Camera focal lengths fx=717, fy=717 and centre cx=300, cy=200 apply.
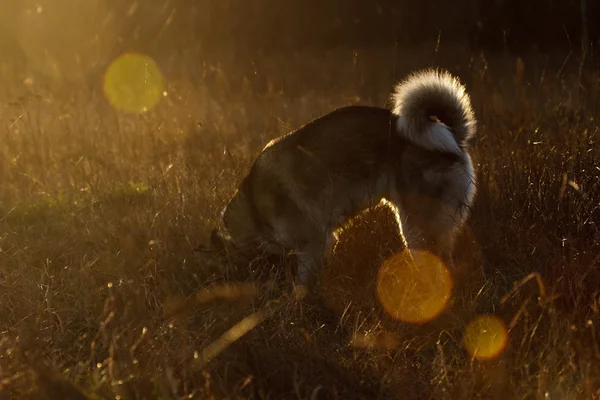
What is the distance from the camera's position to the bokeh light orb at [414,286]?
3.19m

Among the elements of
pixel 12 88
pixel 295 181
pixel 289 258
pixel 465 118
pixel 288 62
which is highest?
pixel 465 118

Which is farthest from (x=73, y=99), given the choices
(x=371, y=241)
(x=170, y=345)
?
(x=170, y=345)

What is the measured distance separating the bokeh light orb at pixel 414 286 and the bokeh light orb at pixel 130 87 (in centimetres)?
414

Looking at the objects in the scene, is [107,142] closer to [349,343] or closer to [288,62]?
[349,343]

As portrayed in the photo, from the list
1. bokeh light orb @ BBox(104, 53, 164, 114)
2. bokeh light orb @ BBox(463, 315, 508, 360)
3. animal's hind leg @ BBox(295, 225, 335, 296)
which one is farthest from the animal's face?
bokeh light orb @ BBox(104, 53, 164, 114)

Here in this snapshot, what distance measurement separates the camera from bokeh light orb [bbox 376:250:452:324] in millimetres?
3188

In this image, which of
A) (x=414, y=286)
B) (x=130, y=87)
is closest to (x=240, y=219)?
(x=414, y=286)

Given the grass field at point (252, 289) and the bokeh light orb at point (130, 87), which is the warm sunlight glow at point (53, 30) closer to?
the bokeh light orb at point (130, 87)

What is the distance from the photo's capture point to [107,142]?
6.35 metres

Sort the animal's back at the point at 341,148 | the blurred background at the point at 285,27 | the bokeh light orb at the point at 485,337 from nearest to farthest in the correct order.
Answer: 1. the bokeh light orb at the point at 485,337
2. the animal's back at the point at 341,148
3. the blurred background at the point at 285,27

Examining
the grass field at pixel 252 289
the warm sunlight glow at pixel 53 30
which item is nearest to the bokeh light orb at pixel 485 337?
the grass field at pixel 252 289

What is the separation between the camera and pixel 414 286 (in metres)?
3.36

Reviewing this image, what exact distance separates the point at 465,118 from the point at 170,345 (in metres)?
2.01

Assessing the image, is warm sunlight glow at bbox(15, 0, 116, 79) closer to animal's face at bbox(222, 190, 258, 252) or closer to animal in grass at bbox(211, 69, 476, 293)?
animal's face at bbox(222, 190, 258, 252)
